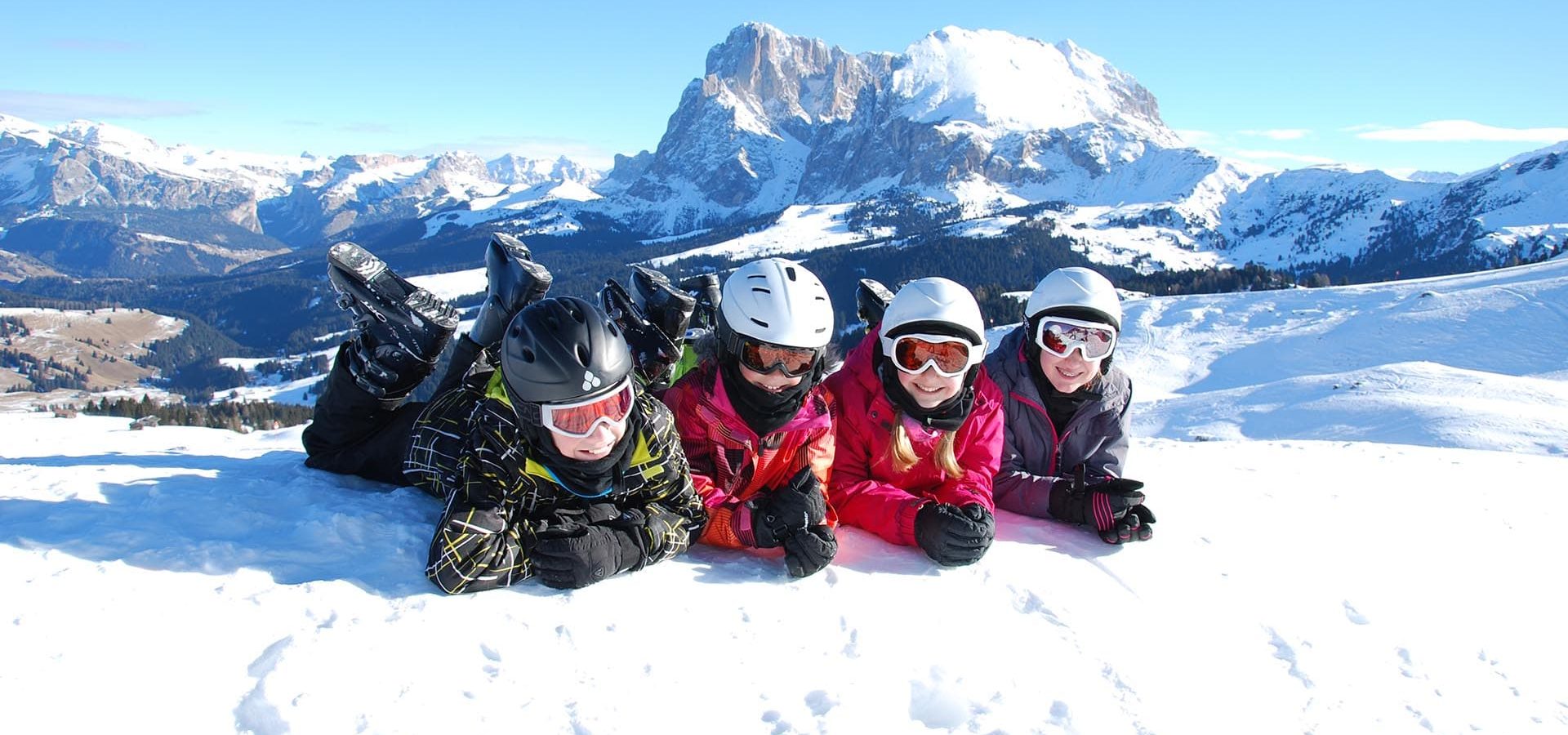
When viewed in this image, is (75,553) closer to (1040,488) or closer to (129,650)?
(129,650)

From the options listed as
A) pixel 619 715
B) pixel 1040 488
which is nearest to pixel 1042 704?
pixel 619 715

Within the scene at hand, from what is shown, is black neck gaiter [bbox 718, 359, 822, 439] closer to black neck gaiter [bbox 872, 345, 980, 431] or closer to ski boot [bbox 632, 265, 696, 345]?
black neck gaiter [bbox 872, 345, 980, 431]

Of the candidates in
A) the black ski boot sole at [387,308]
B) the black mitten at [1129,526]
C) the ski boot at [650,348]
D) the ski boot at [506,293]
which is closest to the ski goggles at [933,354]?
the black mitten at [1129,526]

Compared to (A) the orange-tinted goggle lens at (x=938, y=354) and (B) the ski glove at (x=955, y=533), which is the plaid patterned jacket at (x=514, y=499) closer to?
(B) the ski glove at (x=955, y=533)

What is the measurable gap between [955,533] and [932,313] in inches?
69.2

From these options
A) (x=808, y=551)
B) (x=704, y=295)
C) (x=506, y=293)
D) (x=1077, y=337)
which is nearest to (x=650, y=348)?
(x=704, y=295)

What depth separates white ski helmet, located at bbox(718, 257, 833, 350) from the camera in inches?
228

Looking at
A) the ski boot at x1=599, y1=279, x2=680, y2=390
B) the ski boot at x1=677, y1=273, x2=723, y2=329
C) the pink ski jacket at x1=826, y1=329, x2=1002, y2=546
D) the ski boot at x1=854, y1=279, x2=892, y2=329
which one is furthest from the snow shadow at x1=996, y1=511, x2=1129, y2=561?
the ski boot at x1=677, y1=273, x2=723, y2=329

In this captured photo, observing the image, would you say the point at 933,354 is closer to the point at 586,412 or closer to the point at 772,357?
the point at 772,357

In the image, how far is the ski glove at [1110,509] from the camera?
21.2 ft

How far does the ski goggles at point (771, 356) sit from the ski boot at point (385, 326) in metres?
2.48

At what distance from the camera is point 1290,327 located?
58.6 m

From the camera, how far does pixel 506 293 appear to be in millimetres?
7047

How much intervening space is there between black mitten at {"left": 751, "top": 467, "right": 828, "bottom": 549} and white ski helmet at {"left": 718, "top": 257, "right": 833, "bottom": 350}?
112cm
